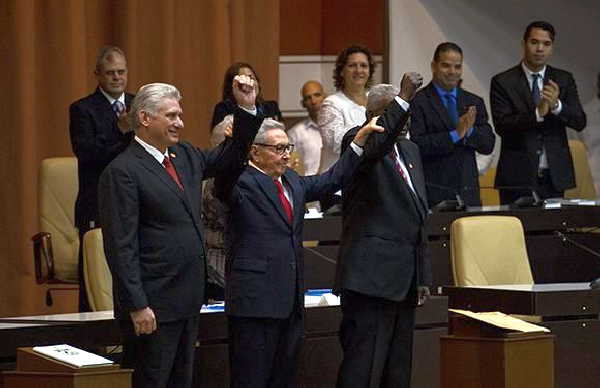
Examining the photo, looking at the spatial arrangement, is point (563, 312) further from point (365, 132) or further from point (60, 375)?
point (60, 375)

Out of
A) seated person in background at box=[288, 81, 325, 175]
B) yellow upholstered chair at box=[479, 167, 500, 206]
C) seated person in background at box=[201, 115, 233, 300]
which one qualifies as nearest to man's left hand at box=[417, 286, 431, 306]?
seated person in background at box=[201, 115, 233, 300]

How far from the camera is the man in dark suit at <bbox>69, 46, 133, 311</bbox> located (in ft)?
22.7

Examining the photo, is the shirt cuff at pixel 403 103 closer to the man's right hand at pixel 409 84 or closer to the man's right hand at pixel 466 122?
the man's right hand at pixel 409 84

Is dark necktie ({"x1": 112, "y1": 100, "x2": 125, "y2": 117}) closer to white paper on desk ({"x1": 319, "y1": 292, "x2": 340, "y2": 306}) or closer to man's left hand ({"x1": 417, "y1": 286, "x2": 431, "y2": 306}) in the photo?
white paper on desk ({"x1": 319, "y1": 292, "x2": 340, "y2": 306})

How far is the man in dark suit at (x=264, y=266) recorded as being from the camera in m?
5.30

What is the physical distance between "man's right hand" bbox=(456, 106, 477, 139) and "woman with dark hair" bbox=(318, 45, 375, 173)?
500 millimetres

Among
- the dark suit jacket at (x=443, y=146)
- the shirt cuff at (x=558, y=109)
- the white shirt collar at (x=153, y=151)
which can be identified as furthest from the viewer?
the shirt cuff at (x=558, y=109)

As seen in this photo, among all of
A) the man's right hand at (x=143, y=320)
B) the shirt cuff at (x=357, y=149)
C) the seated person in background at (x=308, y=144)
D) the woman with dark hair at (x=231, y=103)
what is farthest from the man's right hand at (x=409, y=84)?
the seated person in background at (x=308, y=144)

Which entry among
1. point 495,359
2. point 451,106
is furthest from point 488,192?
point 495,359

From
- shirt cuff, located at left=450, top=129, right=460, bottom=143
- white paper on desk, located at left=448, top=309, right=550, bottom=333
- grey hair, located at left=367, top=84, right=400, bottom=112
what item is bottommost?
white paper on desk, located at left=448, top=309, right=550, bottom=333

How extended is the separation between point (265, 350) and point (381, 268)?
557mm

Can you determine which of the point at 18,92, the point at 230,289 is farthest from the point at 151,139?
the point at 18,92

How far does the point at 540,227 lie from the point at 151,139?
313cm

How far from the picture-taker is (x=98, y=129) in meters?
6.96
